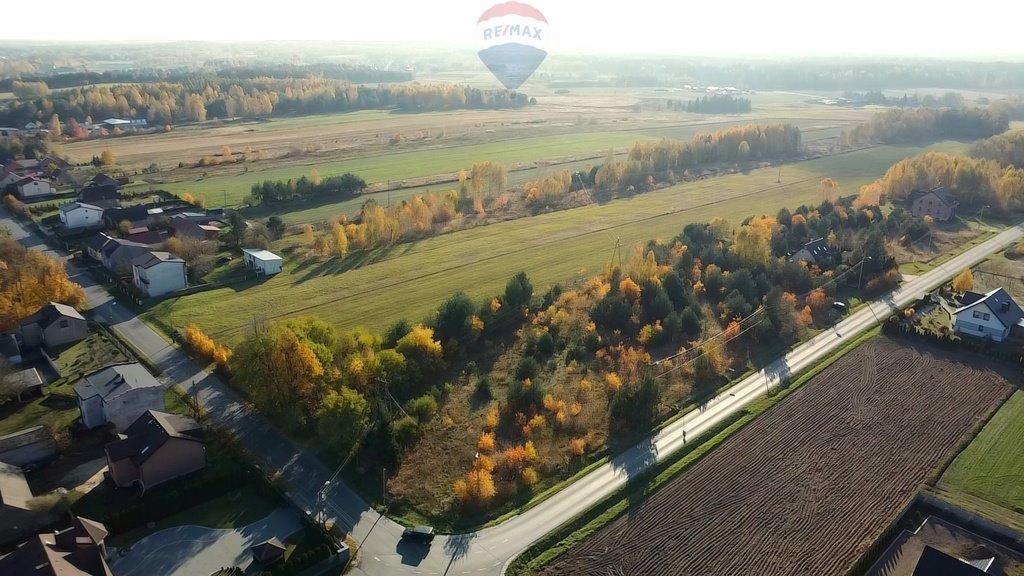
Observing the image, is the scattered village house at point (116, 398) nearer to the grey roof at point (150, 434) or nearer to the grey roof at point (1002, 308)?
the grey roof at point (150, 434)

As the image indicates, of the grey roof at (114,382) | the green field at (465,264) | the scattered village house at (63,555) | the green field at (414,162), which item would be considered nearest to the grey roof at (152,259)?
the green field at (465,264)

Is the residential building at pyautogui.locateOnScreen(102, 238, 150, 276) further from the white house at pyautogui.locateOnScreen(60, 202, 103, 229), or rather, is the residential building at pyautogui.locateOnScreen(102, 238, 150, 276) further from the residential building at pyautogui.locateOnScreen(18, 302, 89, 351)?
→ the white house at pyautogui.locateOnScreen(60, 202, 103, 229)

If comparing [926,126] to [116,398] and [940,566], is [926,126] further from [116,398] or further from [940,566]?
[116,398]

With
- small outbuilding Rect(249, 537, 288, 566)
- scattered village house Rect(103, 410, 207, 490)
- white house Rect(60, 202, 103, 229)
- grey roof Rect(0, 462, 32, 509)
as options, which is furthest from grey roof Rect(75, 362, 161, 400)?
white house Rect(60, 202, 103, 229)

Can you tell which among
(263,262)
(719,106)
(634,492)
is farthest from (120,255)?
(719,106)

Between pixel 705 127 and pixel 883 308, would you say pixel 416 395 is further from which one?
pixel 705 127

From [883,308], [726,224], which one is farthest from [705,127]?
[883,308]
